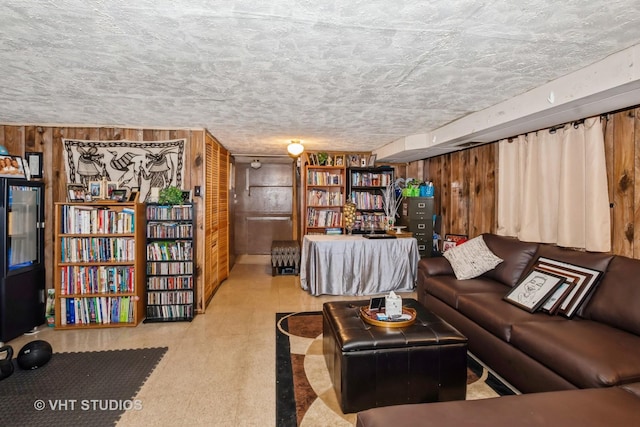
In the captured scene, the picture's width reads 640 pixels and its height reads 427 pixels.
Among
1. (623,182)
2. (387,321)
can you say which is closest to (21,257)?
(387,321)

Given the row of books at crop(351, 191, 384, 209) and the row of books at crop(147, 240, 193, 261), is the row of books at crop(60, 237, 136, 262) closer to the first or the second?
the row of books at crop(147, 240, 193, 261)

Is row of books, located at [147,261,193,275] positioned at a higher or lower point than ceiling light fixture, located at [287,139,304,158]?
lower

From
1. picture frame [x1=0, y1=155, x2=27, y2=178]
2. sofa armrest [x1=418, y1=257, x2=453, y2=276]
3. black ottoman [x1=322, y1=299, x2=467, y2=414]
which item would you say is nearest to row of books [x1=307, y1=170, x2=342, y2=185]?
sofa armrest [x1=418, y1=257, x2=453, y2=276]

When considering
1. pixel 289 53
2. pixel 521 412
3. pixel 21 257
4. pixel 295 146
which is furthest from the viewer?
pixel 295 146

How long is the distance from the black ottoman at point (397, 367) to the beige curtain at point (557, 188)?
170 cm

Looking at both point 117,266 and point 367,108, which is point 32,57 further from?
point 367,108

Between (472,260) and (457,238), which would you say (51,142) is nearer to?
(472,260)

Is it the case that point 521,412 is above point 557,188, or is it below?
below

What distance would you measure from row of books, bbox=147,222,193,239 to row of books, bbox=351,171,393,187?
3162 mm

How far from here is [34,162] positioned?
3613 mm

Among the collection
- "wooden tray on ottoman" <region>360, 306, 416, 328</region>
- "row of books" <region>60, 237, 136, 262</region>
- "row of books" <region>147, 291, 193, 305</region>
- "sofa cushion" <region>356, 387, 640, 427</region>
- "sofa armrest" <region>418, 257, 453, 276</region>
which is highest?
"row of books" <region>60, 237, 136, 262</region>

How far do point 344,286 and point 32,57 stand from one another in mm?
3850

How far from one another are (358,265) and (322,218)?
160 cm

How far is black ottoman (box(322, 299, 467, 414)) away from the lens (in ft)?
6.56
